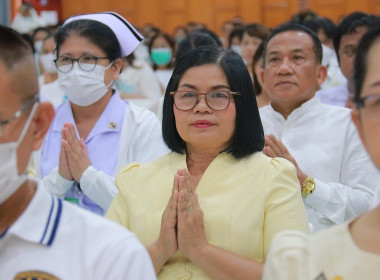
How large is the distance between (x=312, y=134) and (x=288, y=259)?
5.56ft

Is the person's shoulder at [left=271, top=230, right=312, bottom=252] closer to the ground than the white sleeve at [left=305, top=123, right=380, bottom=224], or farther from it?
farther from it

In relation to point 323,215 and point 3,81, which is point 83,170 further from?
point 3,81

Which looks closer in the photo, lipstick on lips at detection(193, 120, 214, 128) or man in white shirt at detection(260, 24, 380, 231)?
lipstick on lips at detection(193, 120, 214, 128)

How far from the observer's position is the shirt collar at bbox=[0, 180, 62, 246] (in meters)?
1.30

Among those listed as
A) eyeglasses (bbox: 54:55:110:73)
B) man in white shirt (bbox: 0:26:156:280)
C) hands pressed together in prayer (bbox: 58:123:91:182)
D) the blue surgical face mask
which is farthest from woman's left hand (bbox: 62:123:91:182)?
the blue surgical face mask

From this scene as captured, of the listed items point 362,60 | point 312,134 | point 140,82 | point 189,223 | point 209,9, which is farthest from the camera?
point 209,9

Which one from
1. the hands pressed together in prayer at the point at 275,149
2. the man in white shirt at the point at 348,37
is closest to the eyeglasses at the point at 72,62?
the hands pressed together in prayer at the point at 275,149

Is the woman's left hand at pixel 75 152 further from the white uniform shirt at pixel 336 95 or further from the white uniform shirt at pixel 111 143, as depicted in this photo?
the white uniform shirt at pixel 336 95

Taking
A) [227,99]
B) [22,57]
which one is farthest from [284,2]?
[22,57]

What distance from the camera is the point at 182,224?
1.99m

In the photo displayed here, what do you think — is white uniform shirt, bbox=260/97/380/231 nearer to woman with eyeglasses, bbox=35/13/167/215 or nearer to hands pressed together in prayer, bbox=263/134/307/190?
hands pressed together in prayer, bbox=263/134/307/190

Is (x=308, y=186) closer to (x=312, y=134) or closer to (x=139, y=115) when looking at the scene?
(x=312, y=134)

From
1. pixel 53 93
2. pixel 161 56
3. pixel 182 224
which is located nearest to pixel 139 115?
pixel 182 224

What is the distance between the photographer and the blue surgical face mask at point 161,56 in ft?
22.4
